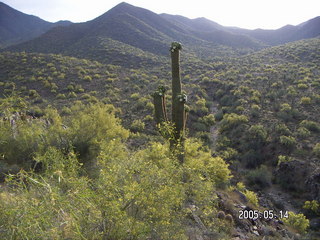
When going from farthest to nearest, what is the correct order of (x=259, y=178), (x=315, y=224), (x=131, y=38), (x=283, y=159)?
(x=131, y=38) < (x=283, y=159) < (x=259, y=178) < (x=315, y=224)

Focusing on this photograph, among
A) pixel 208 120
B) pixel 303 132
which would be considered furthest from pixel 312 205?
pixel 208 120

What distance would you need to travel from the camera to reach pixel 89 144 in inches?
405

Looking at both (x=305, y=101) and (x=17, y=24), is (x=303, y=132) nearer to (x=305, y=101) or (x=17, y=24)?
(x=305, y=101)

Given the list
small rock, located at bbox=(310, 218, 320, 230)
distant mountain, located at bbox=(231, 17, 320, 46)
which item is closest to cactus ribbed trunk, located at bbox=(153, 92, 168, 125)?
small rock, located at bbox=(310, 218, 320, 230)

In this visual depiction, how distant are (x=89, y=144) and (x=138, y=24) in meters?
61.5

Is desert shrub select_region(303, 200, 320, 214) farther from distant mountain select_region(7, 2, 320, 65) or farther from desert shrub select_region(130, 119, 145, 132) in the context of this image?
distant mountain select_region(7, 2, 320, 65)

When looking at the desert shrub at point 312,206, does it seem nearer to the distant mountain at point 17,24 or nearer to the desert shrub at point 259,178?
the desert shrub at point 259,178

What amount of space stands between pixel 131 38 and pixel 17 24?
3173 inches

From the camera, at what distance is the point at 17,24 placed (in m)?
106

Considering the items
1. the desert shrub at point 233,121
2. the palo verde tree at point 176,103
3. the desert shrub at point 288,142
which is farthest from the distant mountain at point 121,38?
the desert shrub at point 288,142

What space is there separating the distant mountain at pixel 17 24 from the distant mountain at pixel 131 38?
133 ft

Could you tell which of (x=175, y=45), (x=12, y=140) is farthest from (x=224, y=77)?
(x=12, y=140)

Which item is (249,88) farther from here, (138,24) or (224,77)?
(138,24)
